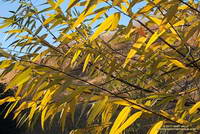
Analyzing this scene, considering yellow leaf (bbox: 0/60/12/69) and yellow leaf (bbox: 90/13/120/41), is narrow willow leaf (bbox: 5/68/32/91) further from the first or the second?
yellow leaf (bbox: 90/13/120/41)

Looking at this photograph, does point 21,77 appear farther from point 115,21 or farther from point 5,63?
point 115,21

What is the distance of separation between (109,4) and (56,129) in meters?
7.27

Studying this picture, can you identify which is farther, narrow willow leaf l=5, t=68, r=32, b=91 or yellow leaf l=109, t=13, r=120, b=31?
narrow willow leaf l=5, t=68, r=32, b=91

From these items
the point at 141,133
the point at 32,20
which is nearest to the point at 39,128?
the point at 141,133

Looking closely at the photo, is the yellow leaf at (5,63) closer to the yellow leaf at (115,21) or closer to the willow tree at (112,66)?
the willow tree at (112,66)

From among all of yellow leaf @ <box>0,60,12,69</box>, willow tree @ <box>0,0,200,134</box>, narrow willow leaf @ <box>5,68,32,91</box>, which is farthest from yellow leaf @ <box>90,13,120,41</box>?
yellow leaf @ <box>0,60,12,69</box>

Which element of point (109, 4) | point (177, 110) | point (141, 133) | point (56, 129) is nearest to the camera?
point (109, 4)

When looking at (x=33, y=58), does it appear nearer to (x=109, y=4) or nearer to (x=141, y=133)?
(x=109, y=4)

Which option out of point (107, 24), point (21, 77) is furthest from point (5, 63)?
point (107, 24)

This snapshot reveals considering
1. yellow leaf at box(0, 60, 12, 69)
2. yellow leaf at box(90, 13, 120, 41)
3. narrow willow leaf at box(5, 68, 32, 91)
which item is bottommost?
narrow willow leaf at box(5, 68, 32, 91)

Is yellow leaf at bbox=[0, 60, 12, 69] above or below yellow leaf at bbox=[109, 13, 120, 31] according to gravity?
below

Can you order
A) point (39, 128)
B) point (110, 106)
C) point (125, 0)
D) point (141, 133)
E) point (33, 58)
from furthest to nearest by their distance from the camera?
point (39, 128) < point (141, 133) < point (33, 58) < point (110, 106) < point (125, 0)

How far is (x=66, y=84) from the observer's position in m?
1.32

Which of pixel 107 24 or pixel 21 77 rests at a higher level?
pixel 107 24
